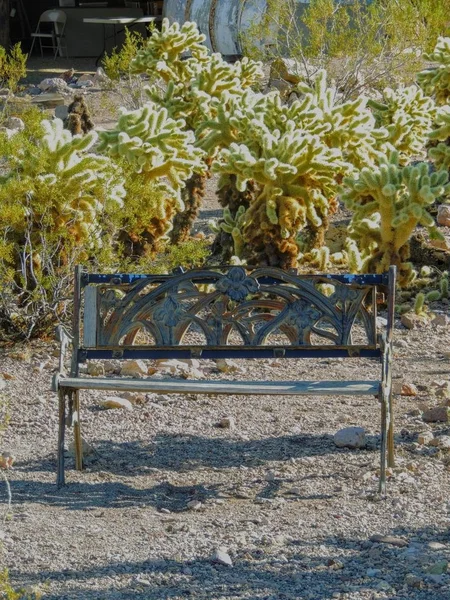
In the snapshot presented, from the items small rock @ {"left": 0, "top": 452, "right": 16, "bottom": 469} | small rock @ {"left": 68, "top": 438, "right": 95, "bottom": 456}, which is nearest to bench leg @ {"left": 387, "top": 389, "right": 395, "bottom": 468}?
small rock @ {"left": 68, "top": 438, "right": 95, "bottom": 456}

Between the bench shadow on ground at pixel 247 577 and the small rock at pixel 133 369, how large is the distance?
2.42 meters

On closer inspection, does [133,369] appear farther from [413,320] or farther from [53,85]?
[53,85]

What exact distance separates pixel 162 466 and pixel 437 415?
1422 millimetres

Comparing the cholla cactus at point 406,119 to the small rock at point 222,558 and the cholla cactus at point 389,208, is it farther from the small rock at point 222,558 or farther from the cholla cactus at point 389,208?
the small rock at point 222,558

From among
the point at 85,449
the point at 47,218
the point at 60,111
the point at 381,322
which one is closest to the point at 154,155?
the point at 47,218

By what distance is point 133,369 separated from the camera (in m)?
6.54

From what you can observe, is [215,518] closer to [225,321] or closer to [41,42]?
[225,321]

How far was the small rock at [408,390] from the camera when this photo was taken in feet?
20.5

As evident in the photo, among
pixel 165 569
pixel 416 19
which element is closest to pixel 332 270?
pixel 165 569

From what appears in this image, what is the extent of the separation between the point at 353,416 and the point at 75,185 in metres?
2.27

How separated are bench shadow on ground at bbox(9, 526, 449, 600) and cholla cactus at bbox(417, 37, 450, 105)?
23.5 feet

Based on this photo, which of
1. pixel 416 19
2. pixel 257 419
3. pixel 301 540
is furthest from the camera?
pixel 416 19

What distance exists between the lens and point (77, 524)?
4.48 metres

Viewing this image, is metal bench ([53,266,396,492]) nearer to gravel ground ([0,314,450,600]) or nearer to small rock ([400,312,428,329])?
gravel ground ([0,314,450,600])
